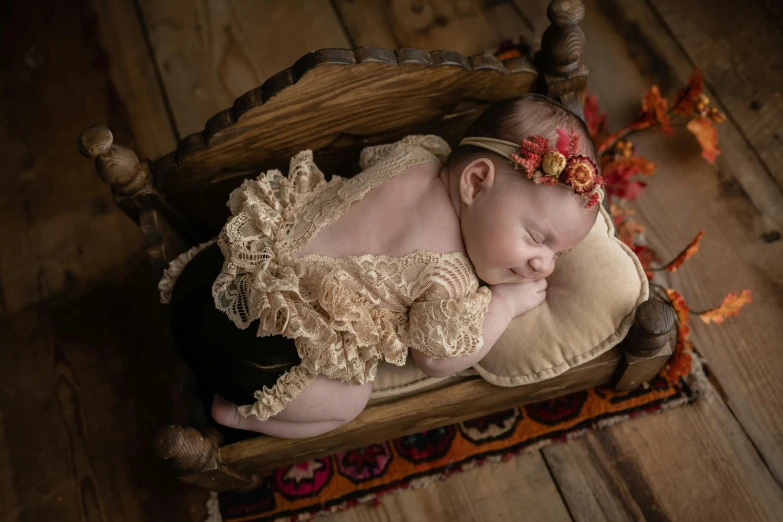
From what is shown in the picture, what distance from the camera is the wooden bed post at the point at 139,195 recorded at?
101 cm

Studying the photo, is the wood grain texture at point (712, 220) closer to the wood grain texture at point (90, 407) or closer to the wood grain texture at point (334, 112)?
the wood grain texture at point (334, 112)

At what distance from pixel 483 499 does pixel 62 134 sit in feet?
4.65

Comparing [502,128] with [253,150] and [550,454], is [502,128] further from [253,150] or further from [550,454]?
[550,454]

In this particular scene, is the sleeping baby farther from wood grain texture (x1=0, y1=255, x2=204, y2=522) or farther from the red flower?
wood grain texture (x1=0, y1=255, x2=204, y2=522)

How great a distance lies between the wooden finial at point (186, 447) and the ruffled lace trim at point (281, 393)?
99 millimetres

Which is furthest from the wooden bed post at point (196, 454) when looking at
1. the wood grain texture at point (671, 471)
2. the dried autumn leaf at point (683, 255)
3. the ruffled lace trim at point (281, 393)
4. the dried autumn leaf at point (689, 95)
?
the dried autumn leaf at point (689, 95)

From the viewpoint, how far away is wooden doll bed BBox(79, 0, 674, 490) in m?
1.02

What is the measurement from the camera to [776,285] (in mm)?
1404

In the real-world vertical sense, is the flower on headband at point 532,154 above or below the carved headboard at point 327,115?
below

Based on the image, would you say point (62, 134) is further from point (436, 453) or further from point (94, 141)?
point (436, 453)

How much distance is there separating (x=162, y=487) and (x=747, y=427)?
1186 mm

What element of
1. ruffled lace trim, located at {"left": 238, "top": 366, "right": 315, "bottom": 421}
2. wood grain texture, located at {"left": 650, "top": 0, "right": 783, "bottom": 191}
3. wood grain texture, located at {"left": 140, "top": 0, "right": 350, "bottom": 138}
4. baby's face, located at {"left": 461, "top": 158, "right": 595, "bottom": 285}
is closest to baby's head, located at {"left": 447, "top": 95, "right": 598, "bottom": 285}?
baby's face, located at {"left": 461, "top": 158, "right": 595, "bottom": 285}

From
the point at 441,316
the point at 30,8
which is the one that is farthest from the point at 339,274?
the point at 30,8

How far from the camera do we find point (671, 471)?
4.18 ft
